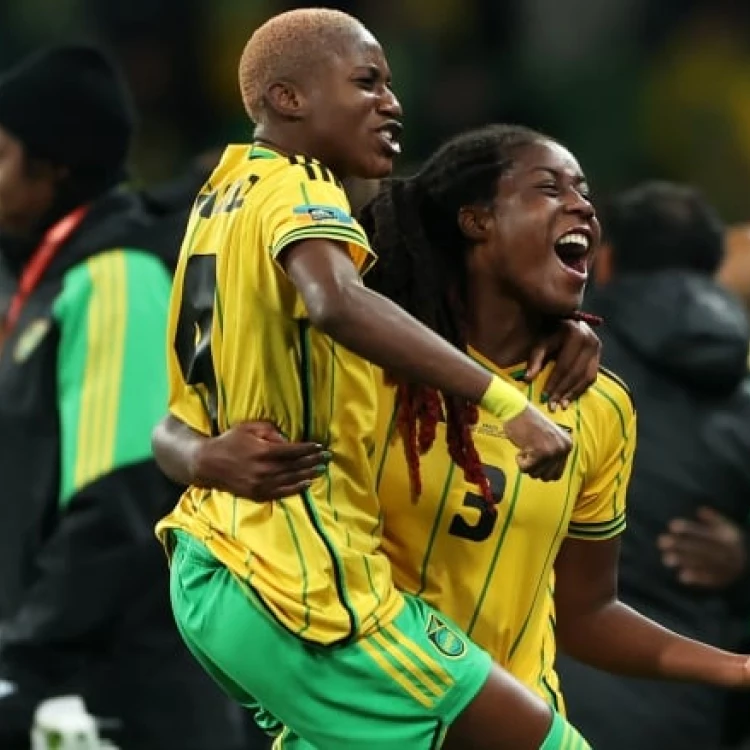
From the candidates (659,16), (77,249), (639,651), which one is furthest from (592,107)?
(639,651)

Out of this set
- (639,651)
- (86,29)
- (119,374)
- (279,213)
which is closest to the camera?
(279,213)

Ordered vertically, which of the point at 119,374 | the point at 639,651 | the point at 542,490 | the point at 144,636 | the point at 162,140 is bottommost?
the point at 162,140

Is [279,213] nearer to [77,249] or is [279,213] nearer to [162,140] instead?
[77,249]

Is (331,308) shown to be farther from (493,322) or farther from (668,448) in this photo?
(668,448)

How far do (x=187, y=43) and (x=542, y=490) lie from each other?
688cm

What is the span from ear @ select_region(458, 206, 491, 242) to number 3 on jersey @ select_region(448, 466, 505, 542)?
1.11 ft

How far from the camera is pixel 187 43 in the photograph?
981 cm

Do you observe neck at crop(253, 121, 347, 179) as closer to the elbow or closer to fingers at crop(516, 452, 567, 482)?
the elbow

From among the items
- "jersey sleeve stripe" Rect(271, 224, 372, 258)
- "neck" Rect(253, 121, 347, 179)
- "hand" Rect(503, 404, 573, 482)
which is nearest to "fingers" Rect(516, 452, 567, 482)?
"hand" Rect(503, 404, 573, 482)

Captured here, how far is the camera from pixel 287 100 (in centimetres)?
311

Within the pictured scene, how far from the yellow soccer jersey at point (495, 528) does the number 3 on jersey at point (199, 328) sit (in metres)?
0.25

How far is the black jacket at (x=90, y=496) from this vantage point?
454cm

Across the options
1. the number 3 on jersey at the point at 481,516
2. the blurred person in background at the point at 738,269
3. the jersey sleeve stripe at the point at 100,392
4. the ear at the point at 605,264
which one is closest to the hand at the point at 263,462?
the number 3 on jersey at the point at 481,516

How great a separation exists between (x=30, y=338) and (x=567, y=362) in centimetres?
168
